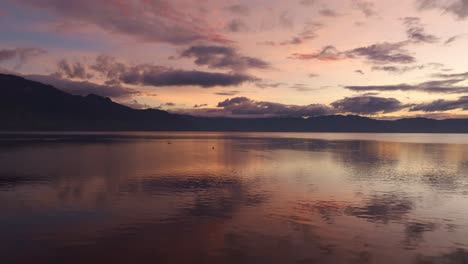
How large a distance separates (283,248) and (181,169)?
47.9 m

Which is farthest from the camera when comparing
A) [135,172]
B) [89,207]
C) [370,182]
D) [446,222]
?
[135,172]

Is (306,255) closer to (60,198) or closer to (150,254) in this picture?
(150,254)

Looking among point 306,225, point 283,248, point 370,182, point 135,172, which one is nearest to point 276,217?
point 306,225

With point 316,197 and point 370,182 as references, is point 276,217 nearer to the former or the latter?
point 316,197

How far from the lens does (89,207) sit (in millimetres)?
35281

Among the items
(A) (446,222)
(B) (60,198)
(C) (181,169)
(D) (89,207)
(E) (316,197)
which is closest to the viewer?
(A) (446,222)

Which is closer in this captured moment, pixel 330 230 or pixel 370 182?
pixel 330 230

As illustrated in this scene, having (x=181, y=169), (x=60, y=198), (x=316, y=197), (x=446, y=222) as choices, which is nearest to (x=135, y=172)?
(x=181, y=169)

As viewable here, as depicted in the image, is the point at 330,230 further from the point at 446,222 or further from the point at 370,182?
the point at 370,182

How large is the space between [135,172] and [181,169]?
30.4ft

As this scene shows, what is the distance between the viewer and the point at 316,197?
42.4 metres

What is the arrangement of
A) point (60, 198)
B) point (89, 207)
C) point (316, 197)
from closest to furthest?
point (89, 207), point (60, 198), point (316, 197)

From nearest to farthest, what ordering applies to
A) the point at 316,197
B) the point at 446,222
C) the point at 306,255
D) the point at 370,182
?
the point at 306,255 → the point at 446,222 → the point at 316,197 → the point at 370,182

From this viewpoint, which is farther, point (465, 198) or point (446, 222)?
point (465, 198)
